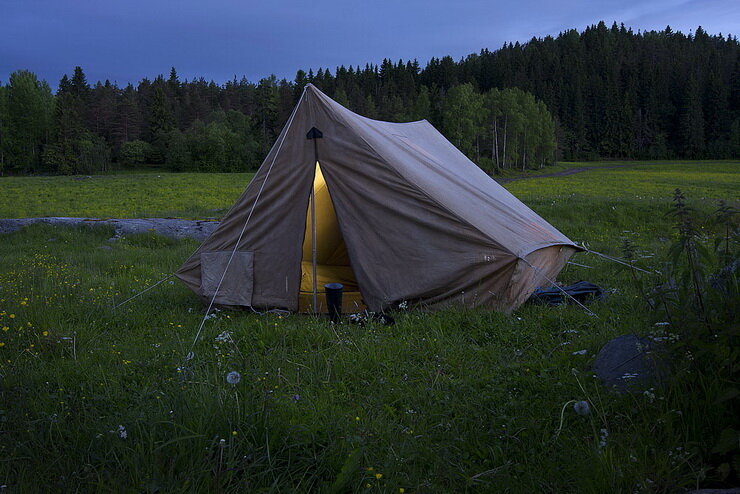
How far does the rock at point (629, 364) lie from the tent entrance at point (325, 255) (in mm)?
3467

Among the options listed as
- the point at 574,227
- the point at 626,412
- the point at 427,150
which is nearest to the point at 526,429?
the point at 626,412

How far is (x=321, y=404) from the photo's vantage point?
3.30 metres

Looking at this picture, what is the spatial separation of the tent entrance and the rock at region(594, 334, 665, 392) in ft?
11.4

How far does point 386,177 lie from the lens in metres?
5.81

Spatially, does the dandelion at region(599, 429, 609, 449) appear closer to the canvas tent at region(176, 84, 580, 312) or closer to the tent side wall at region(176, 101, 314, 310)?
the canvas tent at region(176, 84, 580, 312)

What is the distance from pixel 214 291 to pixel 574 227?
8.55 meters

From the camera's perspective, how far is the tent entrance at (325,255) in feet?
23.2

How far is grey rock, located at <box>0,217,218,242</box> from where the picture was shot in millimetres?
11192

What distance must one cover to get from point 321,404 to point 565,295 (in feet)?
11.8

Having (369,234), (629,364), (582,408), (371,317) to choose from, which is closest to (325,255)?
(369,234)

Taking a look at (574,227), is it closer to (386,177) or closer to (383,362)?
(386,177)

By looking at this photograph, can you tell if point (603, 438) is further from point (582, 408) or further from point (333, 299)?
→ point (333, 299)

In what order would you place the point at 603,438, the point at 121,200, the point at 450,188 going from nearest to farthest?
the point at 603,438, the point at 450,188, the point at 121,200

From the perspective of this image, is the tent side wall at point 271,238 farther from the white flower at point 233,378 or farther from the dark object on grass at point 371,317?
the white flower at point 233,378
